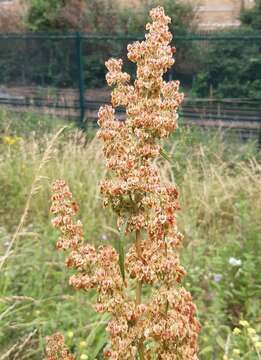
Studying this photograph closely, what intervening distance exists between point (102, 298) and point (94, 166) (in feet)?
14.7

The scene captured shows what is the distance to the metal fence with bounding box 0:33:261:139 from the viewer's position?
30.5ft

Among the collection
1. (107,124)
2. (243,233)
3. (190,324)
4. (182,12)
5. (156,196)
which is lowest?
(190,324)

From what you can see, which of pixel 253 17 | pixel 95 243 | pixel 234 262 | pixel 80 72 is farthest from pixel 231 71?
pixel 253 17

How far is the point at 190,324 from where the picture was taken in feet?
4.10

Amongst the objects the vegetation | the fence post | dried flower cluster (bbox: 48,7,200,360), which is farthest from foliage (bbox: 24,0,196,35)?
dried flower cluster (bbox: 48,7,200,360)

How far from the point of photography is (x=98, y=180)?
5410 mm

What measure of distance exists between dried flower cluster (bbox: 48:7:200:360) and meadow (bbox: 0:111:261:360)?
3.48ft

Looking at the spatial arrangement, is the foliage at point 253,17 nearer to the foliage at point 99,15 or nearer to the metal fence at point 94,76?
the foliage at point 99,15

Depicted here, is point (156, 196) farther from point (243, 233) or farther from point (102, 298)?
point (243, 233)

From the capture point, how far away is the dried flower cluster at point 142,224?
1240mm

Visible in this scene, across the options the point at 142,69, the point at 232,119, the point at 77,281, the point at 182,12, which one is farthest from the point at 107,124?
the point at 182,12

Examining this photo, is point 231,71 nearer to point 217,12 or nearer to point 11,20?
point 217,12

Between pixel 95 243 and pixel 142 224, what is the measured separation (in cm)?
318

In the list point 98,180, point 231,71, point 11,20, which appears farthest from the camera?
point 11,20
